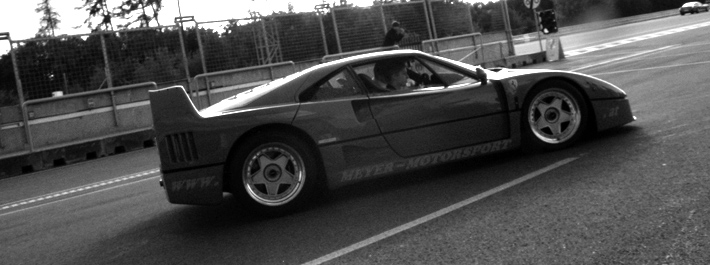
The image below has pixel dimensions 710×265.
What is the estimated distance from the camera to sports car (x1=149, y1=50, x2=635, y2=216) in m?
6.11

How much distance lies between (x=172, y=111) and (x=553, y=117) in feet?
10.8

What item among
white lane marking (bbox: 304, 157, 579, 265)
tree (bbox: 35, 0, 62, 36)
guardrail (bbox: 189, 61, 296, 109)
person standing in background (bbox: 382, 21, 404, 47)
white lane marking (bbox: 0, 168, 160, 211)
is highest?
tree (bbox: 35, 0, 62, 36)

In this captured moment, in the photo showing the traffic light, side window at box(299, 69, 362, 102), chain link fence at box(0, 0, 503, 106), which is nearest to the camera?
side window at box(299, 69, 362, 102)

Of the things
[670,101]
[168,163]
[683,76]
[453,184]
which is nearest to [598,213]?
[453,184]

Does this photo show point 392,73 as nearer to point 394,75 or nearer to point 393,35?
point 394,75

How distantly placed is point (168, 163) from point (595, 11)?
203 feet

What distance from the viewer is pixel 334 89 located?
6645mm

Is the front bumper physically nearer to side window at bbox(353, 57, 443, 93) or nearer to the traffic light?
side window at bbox(353, 57, 443, 93)

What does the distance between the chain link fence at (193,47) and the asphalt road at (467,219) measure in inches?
314

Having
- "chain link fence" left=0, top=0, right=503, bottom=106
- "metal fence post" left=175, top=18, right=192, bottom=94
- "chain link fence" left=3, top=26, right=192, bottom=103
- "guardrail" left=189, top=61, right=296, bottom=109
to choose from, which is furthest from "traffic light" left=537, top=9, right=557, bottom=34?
"chain link fence" left=3, top=26, right=192, bottom=103

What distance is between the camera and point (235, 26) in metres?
19.6

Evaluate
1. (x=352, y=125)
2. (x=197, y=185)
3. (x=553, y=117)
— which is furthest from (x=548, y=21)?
(x=197, y=185)

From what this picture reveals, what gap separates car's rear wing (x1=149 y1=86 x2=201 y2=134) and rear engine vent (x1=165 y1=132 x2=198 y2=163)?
76 mm

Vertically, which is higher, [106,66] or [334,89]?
[106,66]
